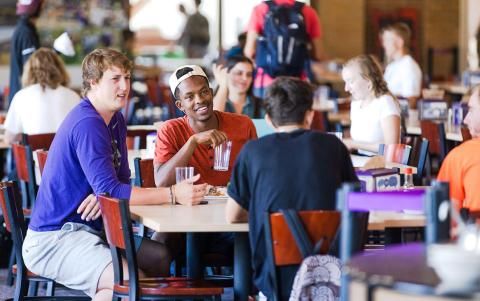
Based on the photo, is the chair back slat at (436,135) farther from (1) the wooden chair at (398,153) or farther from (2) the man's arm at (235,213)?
(2) the man's arm at (235,213)

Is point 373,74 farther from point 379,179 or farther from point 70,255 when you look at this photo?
point 70,255

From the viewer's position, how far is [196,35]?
1817 centimetres

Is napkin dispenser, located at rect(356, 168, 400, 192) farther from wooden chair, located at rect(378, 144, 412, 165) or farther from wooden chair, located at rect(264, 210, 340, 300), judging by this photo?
wooden chair, located at rect(378, 144, 412, 165)

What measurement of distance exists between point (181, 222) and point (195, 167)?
1108mm

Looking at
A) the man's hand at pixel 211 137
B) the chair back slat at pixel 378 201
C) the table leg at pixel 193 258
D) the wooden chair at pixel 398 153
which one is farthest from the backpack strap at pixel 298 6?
the chair back slat at pixel 378 201

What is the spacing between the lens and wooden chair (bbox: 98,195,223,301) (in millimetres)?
4367

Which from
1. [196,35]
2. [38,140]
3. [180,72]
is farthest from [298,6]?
[196,35]

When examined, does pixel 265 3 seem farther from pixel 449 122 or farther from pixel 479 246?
pixel 479 246

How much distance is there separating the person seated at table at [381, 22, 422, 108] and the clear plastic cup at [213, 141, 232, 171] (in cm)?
499

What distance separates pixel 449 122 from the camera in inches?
341

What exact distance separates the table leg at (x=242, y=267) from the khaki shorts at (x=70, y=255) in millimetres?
501

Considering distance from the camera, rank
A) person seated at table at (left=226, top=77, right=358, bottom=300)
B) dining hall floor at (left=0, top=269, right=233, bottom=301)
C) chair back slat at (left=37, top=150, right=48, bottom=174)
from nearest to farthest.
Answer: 1. person seated at table at (left=226, top=77, right=358, bottom=300)
2. chair back slat at (left=37, top=150, right=48, bottom=174)
3. dining hall floor at (left=0, top=269, right=233, bottom=301)

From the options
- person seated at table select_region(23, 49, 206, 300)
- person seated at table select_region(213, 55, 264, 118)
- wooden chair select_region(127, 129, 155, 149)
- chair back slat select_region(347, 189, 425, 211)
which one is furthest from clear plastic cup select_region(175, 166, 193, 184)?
person seated at table select_region(213, 55, 264, 118)

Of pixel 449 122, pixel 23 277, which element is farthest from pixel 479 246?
pixel 449 122
